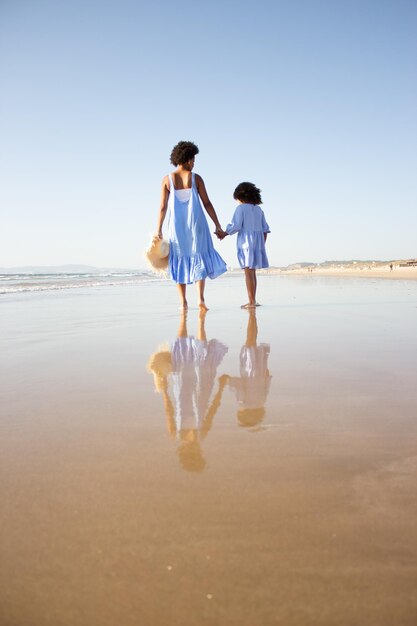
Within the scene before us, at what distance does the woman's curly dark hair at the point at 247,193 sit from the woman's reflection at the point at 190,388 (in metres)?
3.70

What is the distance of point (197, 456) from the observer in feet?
3.78

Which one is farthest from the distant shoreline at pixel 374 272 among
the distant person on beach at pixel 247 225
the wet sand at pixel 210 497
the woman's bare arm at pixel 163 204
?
the wet sand at pixel 210 497

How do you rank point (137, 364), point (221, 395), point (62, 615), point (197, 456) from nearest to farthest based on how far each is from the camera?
point (62, 615), point (197, 456), point (221, 395), point (137, 364)

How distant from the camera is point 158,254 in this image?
18.8ft

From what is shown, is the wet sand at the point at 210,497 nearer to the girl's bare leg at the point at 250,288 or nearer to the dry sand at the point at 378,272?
the girl's bare leg at the point at 250,288

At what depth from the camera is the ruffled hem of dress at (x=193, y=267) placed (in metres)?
5.75

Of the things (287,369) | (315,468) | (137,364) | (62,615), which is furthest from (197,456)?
(137,364)

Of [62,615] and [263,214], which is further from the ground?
[263,214]

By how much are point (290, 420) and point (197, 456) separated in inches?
15.6

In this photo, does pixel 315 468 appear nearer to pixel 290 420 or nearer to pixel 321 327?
pixel 290 420

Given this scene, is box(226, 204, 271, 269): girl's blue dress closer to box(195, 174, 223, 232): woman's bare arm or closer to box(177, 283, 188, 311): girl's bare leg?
box(195, 174, 223, 232): woman's bare arm

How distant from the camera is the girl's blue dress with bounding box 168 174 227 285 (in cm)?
569

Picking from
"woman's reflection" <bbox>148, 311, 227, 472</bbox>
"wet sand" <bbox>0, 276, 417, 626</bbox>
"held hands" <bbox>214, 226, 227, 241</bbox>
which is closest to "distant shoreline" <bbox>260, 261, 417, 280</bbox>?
"held hands" <bbox>214, 226, 227, 241</bbox>

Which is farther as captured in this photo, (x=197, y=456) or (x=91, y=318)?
(x=91, y=318)
